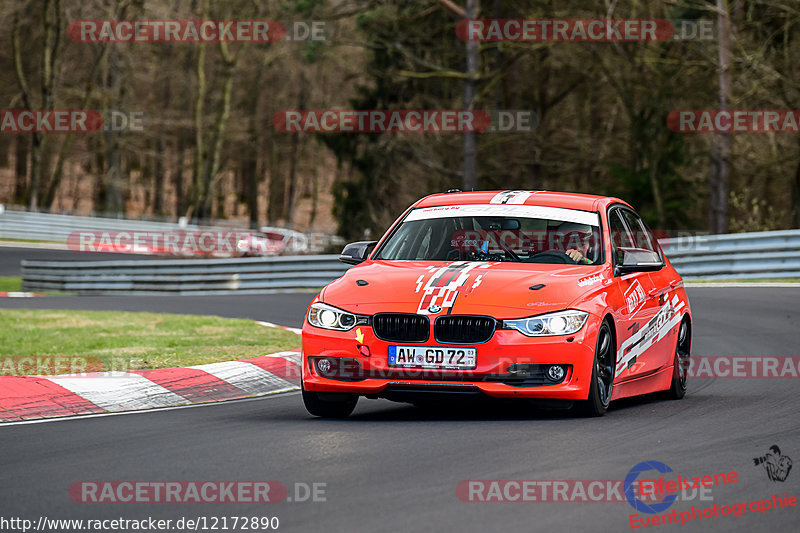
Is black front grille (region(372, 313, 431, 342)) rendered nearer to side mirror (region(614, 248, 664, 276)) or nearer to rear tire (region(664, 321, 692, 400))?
side mirror (region(614, 248, 664, 276))

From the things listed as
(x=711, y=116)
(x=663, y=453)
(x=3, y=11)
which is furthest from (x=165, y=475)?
(x=3, y=11)

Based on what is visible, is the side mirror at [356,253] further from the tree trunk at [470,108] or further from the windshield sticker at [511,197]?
the tree trunk at [470,108]

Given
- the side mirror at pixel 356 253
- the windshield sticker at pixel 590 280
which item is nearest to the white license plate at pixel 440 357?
the windshield sticker at pixel 590 280

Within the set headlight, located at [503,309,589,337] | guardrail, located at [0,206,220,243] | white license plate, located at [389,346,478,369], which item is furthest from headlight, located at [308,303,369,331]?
guardrail, located at [0,206,220,243]

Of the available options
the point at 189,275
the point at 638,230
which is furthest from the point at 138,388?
the point at 189,275

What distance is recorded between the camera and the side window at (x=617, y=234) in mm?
9258

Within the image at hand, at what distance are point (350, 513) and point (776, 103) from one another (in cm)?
2945

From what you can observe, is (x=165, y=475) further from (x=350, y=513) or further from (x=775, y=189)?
(x=775, y=189)

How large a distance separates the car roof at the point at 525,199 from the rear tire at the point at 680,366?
1.31 meters

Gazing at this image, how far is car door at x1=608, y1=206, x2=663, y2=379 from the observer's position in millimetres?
8672

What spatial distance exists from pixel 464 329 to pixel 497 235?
1652 mm

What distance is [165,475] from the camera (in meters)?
6.18

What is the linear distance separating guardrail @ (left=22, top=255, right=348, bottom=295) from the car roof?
1450 centimetres

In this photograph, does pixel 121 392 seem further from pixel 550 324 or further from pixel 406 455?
pixel 550 324
